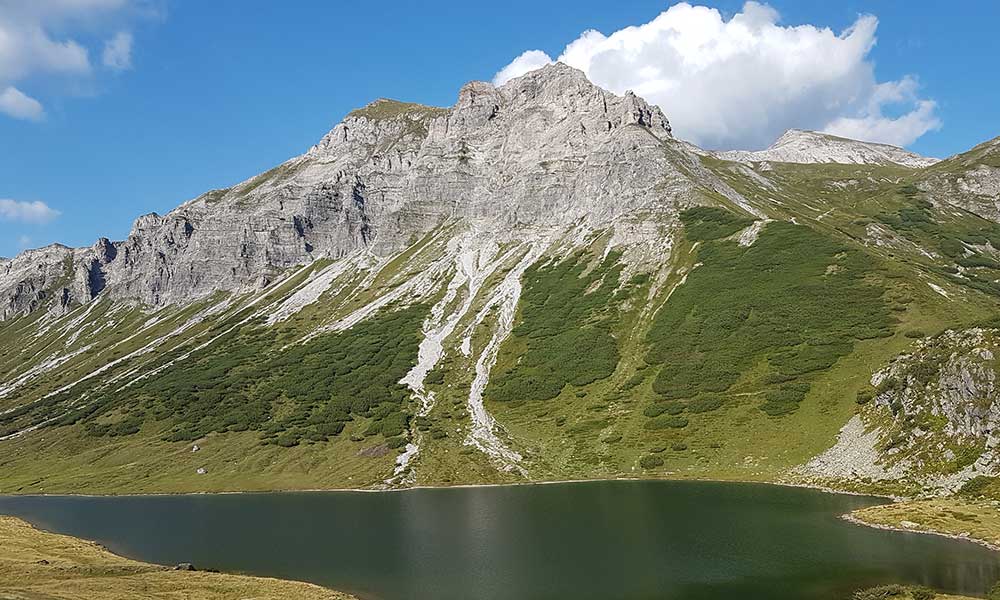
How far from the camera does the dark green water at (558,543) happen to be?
4544 centimetres

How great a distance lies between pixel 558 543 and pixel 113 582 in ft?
121

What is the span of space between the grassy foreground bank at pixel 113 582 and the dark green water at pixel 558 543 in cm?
379

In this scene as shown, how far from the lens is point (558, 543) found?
57.8 m

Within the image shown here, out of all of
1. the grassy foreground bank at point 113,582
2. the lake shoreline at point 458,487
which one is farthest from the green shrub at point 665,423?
the grassy foreground bank at point 113,582

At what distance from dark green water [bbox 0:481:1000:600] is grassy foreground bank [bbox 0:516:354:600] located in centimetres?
379

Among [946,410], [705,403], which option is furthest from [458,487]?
[946,410]

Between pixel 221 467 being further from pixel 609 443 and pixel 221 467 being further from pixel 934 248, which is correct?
pixel 934 248

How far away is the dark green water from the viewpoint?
45.4 metres

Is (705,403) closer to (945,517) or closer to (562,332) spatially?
(945,517)

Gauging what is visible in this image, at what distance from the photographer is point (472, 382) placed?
14200 cm

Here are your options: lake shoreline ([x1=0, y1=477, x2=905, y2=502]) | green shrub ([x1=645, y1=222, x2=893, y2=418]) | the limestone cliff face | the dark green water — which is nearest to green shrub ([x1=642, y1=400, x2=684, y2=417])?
green shrub ([x1=645, y1=222, x2=893, y2=418])

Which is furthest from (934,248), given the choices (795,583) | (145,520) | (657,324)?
(145,520)

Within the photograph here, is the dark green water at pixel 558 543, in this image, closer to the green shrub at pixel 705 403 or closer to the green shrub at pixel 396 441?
the green shrub at pixel 396 441

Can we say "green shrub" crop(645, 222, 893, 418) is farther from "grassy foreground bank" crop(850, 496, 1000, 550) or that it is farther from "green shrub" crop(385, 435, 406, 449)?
"green shrub" crop(385, 435, 406, 449)
